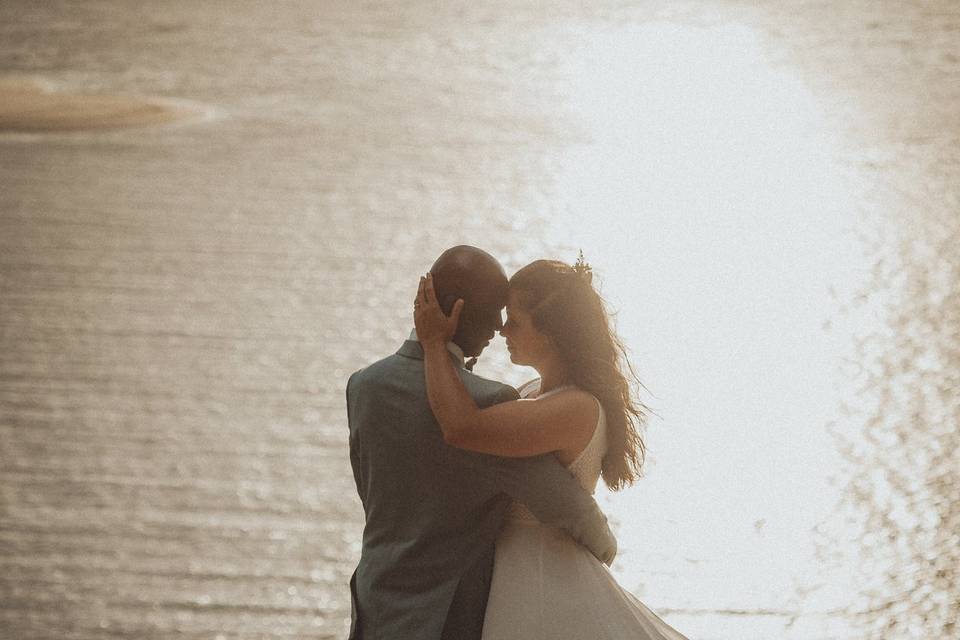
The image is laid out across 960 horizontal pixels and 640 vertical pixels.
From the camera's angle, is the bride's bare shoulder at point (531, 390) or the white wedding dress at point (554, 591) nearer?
the white wedding dress at point (554, 591)

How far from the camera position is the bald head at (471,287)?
7.35ft

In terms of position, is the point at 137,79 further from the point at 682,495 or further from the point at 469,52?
the point at 682,495

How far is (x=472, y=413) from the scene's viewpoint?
2.22m

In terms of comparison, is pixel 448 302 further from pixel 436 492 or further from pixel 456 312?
pixel 436 492

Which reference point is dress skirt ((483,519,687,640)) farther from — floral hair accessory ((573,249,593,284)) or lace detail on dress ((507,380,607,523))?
floral hair accessory ((573,249,593,284))

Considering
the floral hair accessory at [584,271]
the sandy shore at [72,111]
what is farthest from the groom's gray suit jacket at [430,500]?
the sandy shore at [72,111]

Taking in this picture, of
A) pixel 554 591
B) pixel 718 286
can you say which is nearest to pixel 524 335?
pixel 554 591

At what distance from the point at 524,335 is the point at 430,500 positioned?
1.07ft

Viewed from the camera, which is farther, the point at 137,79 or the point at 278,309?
the point at 137,79

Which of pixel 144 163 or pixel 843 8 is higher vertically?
pixel 843 8

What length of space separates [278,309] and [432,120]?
3.92 metres

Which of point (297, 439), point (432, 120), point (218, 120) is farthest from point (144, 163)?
point (297, 439)

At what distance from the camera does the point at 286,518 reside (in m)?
4.88

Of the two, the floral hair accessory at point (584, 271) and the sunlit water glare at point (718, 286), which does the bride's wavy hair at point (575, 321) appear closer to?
the floral hair accessory at point (584, 271)
